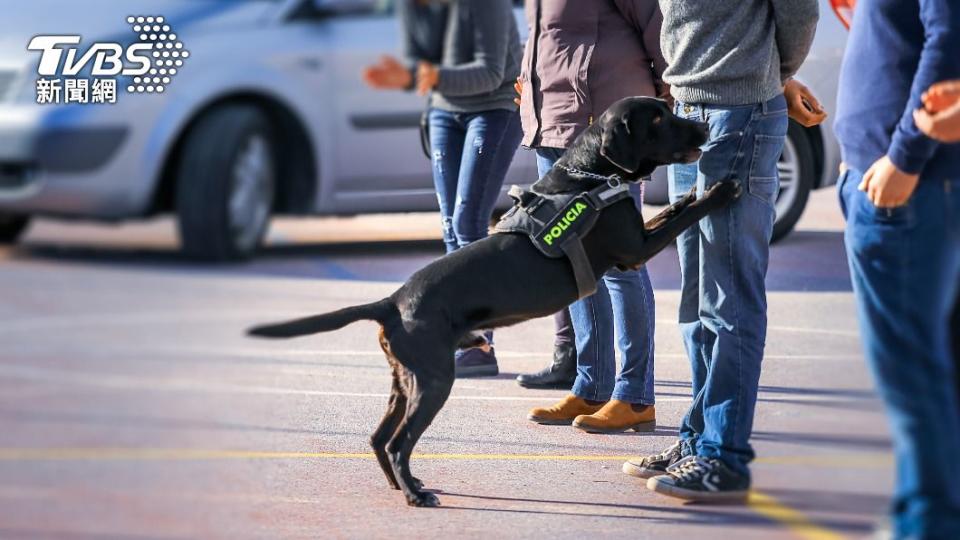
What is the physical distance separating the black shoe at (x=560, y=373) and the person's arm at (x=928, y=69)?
2.60 metres

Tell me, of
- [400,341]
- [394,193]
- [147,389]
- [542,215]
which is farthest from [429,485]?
[147,389]

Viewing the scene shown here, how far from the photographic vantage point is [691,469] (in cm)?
405

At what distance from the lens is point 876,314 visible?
122 inches

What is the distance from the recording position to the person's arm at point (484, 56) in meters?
5.19

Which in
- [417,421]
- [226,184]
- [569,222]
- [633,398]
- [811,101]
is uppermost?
[226,184]

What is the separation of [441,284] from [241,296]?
0.84 metres

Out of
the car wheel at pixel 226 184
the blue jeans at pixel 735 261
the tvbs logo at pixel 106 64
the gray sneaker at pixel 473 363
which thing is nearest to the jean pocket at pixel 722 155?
the blue jeans at pixel 735 261

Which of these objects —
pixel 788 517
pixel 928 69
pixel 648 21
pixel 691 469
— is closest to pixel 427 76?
pixel 648 21

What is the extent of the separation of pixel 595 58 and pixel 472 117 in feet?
3.19

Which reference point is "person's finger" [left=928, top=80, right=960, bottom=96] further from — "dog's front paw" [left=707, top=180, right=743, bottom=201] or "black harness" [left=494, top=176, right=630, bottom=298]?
"black harness" [left=494, top=176, right=630, bottom=298]

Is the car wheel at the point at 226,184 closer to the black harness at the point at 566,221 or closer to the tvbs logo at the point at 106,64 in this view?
the tvbs logo at the point at 106,64

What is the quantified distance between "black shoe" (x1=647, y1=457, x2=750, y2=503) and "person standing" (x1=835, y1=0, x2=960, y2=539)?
3.10 ft

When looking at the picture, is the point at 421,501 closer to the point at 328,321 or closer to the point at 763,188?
the point at 328,321

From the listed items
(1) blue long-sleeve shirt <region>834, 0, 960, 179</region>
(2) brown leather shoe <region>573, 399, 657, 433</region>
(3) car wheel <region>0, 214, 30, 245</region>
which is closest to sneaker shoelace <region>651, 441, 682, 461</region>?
(2) brown leather shoe <region>573, 399, 657, 433</region>
